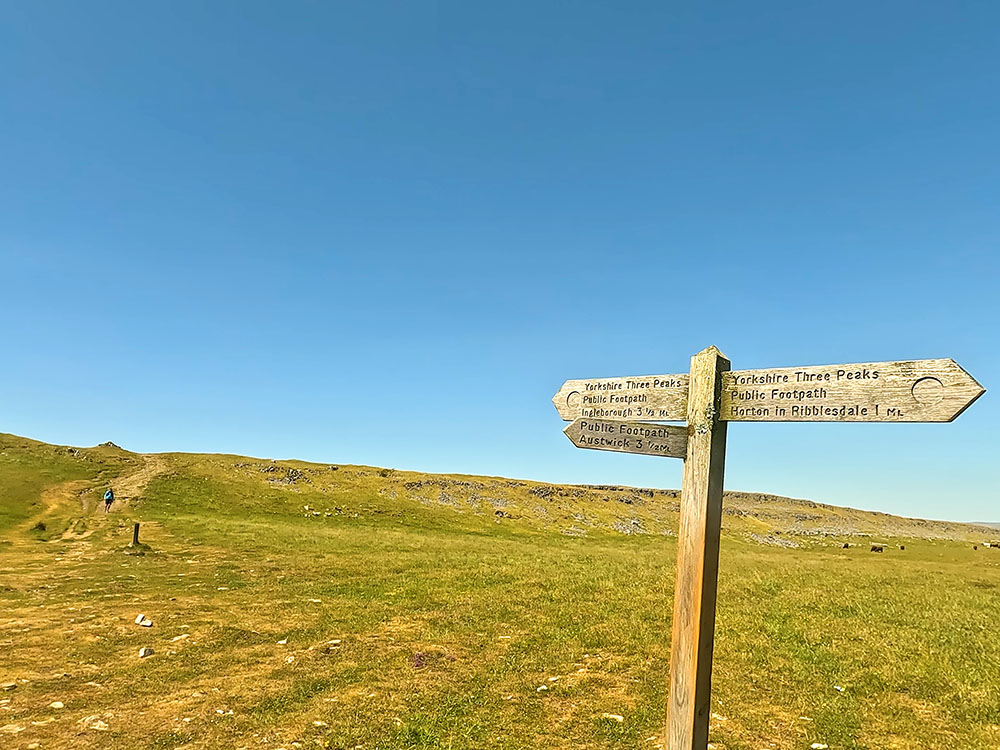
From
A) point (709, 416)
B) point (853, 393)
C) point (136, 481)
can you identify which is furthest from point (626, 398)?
point (136, 481)

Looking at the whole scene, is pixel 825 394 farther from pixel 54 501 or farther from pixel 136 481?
pixel 136 481

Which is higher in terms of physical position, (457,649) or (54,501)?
(457,649)

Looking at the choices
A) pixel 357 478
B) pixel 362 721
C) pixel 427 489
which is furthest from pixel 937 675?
pixel 357 478

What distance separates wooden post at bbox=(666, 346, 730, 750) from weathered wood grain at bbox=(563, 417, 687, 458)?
0.65 feet

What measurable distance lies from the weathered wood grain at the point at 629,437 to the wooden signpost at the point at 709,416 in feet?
0.04

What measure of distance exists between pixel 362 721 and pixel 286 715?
142 centimetres

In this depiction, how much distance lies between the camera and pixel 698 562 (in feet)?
21.8

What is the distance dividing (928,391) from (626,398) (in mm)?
3429

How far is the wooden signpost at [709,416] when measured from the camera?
19.0 feet

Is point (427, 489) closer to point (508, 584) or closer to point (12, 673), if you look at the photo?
point (508, 584)

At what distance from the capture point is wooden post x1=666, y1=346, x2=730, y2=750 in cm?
653

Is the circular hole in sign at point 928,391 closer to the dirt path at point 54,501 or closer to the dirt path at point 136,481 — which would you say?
the dirt path at point 54,501

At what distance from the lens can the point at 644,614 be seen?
1702 cm

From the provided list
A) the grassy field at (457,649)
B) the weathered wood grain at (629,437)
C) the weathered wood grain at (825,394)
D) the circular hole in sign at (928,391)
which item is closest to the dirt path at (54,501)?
the grassy field at (457,649)
